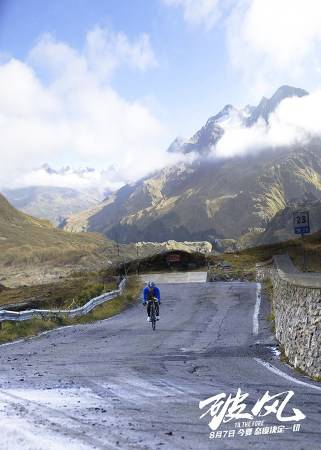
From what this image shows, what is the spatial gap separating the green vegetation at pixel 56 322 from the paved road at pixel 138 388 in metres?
1.04

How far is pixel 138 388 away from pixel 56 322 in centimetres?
1512

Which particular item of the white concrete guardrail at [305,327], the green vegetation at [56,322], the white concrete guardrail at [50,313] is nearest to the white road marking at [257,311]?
the white concrete guardrail at [305,327]

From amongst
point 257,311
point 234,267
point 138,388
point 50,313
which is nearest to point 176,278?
point 234,267

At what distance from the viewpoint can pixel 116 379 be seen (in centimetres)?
980

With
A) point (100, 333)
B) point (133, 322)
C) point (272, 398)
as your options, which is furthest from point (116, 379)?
point (133, 322)

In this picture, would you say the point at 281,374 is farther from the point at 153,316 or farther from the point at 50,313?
the point at 50,313

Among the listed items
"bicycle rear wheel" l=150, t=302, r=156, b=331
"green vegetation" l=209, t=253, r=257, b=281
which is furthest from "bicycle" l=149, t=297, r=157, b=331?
"green vegetation" l=209, t=253, r=257, b=281

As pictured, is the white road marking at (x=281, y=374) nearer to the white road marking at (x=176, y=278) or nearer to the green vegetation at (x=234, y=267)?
the green vegetation at (x=234, y=267)

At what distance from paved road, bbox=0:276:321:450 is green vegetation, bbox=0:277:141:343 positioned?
104 cm

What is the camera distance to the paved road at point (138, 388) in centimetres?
587

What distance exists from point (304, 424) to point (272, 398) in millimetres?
1460

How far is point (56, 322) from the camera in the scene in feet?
76.8

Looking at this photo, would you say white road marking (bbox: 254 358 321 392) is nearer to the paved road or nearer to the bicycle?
the paved road

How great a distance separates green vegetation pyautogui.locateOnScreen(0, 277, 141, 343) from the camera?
63.9 feet
